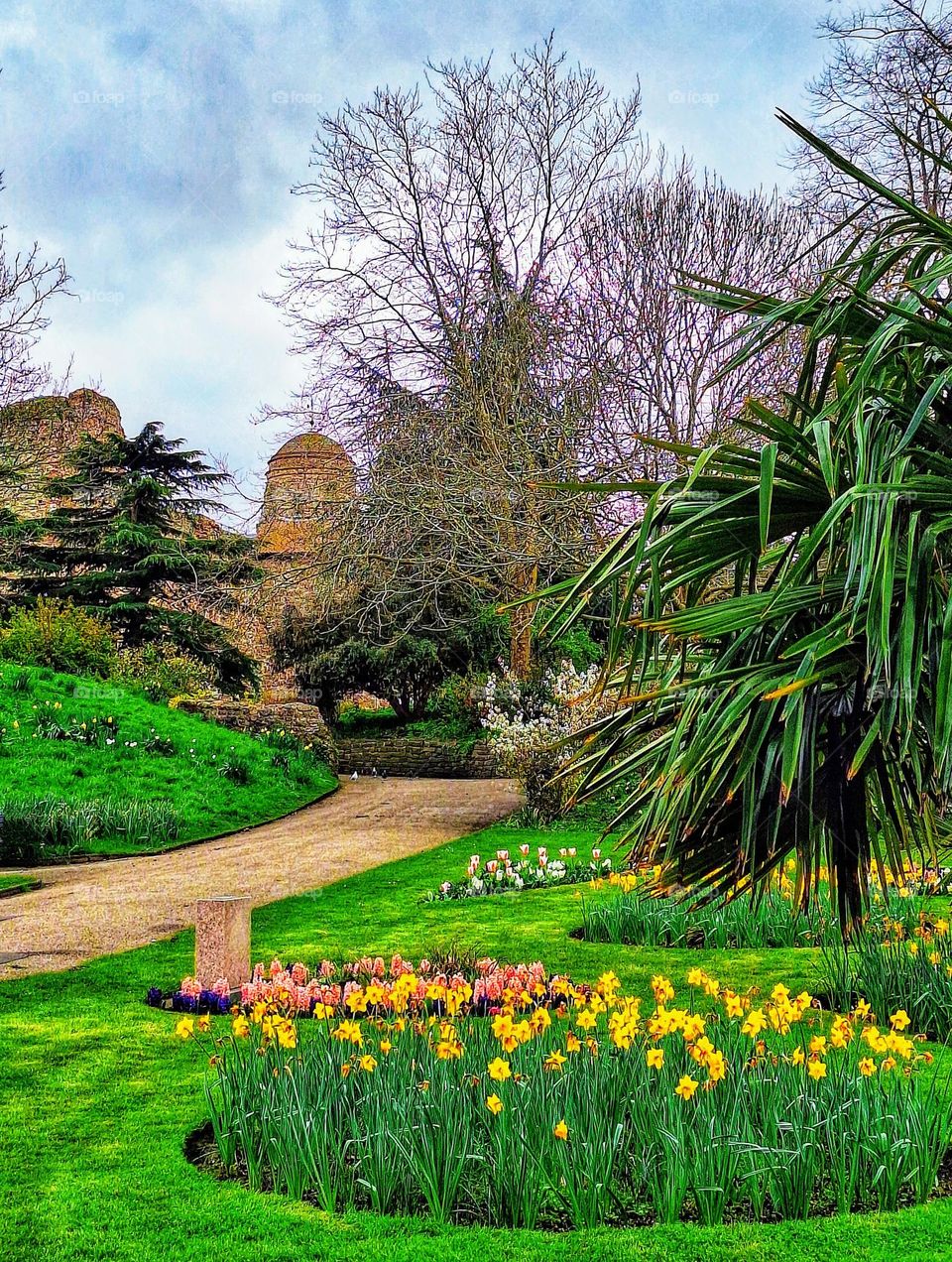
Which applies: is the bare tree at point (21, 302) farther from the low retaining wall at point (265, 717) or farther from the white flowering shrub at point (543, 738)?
the white flowering shrub at point (543, 738)

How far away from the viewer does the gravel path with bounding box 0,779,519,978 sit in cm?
814

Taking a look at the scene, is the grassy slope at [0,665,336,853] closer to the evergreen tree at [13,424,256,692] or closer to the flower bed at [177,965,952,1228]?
the evergreen tree at [13,424,256,692]

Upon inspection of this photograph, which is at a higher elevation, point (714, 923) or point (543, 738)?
point (543, 738)

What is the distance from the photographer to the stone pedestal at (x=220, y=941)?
6086 millimetres

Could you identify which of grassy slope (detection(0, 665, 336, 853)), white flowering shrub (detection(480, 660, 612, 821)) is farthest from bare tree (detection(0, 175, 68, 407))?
white flowering shrub (detection(480, 660, 612, 821))

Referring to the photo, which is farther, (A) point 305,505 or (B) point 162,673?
(B) point 162,673

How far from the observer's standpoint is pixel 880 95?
40.4 feet

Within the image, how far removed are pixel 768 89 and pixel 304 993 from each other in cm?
1024

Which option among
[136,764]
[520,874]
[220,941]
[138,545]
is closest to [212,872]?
[520,874]

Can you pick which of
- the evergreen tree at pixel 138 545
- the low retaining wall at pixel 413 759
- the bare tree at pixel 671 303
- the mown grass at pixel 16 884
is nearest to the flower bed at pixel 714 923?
the mown grass at pixel 16 884

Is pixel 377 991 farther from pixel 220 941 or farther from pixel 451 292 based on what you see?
pixel 451 292

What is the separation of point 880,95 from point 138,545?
59.5 ft

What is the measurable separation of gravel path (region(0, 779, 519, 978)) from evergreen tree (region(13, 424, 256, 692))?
815 centimetres

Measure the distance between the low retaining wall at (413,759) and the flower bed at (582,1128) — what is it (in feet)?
59.2
